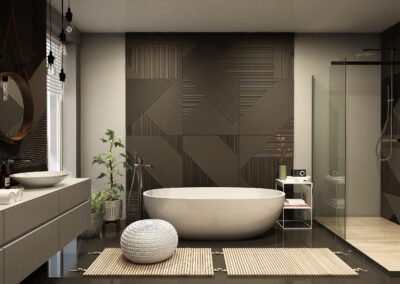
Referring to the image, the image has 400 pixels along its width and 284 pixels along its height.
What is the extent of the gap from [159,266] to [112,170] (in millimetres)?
1931

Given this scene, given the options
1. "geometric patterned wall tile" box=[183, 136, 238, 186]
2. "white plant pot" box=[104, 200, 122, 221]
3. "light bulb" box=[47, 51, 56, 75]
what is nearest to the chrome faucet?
"white plant pot" box=[104, 200, 122, 221]

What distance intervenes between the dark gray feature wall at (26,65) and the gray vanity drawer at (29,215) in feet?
2.04

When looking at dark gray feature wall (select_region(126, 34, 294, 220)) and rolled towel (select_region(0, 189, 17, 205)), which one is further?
dark gray feature wall (select_region(126, 34, 294, 220))

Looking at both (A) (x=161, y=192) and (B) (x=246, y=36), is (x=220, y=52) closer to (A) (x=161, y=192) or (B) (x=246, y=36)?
(B) (x=246, y=36)

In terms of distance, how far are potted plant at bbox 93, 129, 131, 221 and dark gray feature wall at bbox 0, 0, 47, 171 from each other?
3.60 ft

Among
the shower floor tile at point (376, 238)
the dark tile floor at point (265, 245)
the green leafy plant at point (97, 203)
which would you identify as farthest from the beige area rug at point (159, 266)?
the shower floor tile at point (376, 238)

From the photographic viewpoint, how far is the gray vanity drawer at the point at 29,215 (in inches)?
87.5

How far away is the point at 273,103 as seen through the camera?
5387 mm

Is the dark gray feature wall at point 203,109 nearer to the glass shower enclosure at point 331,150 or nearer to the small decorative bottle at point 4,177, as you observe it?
the glass shower enclosure at point 331,150

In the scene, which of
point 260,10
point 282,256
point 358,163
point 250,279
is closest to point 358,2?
point 260,10

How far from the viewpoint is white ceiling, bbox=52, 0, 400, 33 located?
4.26 metres

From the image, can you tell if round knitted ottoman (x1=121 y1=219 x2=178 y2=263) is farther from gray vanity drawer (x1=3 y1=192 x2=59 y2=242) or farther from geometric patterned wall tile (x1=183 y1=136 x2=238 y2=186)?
geometric patterned wall tile (x1=183 y1=136 x2=238 y2=186)

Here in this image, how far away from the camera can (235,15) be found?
15.2 feet

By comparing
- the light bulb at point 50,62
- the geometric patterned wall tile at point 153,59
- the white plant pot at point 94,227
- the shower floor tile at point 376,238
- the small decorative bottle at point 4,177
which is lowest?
the shower floor tile at point 376,238
